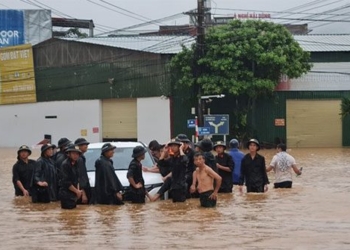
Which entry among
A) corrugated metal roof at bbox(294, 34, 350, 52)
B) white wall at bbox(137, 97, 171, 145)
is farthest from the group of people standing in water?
corrugated metal roof at bbox(294, 34, 350, 52)

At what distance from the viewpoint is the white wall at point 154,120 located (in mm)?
56344

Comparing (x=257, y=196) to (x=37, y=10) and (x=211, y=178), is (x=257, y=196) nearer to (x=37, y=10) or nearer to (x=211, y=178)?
(x=211, y=178)

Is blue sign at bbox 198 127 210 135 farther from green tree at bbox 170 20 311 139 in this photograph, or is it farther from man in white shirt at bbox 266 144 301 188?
man in white shirt at bbox 266 144 301 188

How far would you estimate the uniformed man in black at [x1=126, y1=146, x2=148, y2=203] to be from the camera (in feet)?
55.9

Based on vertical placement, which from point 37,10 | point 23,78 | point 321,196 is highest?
point 37,10

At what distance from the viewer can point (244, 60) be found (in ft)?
176

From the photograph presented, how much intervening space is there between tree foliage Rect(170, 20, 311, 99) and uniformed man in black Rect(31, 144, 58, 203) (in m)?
33.6

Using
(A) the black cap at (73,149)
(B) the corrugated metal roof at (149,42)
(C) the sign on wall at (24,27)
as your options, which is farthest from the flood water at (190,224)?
(C) the sign on wall at (24,27)

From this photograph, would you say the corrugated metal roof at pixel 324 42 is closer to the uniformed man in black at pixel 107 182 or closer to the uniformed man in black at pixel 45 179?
the uniformed man in black at pixel 45 179

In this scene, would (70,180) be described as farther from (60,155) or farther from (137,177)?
(60,155)

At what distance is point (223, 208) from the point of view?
1689cm

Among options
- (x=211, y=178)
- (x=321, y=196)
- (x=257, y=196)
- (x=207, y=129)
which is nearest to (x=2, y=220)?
(x=211, y=178)

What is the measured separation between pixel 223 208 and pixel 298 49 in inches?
1497

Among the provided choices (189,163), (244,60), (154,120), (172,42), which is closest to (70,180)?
(189,163)
